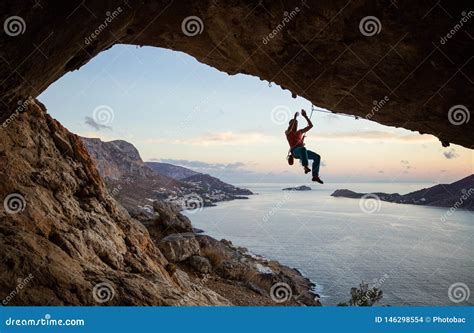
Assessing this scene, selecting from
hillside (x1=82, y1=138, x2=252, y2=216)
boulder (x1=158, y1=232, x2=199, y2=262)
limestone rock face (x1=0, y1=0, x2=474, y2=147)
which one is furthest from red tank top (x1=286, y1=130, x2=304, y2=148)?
hillside (x1=82, y1=138, x2=252, y2=216)

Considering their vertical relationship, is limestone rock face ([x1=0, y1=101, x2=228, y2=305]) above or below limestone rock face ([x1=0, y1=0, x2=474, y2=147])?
below

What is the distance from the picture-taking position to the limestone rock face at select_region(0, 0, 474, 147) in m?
5.95

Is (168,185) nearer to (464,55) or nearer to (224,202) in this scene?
(224,202)

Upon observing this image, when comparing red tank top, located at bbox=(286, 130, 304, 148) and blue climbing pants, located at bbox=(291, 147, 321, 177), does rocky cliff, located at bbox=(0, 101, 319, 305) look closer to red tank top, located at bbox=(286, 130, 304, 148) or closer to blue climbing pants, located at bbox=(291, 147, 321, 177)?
blue climbing pants, located at bbox=(291, 147, 321, 177)

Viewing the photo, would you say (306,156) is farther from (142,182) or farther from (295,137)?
(142,182)

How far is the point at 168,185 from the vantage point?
143 meters

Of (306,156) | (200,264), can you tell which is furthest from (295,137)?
(200,264)

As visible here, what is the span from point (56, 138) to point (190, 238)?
41.8 feet

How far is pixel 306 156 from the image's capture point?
9.69 m

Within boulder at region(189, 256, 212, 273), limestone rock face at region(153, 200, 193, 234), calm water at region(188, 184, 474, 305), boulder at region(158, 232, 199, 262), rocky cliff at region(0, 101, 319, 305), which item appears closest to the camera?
rocky cliff at region(0, 101, 319, 305)

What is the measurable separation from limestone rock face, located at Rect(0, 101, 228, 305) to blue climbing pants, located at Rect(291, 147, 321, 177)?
494 centimetres

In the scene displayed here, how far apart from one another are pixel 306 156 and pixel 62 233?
6.80 m

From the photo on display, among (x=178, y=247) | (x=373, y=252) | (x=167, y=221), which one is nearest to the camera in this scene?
(x=178, y=247)

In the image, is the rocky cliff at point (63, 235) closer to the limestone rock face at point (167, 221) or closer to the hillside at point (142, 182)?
the limestone rock face at point (167, 221)
